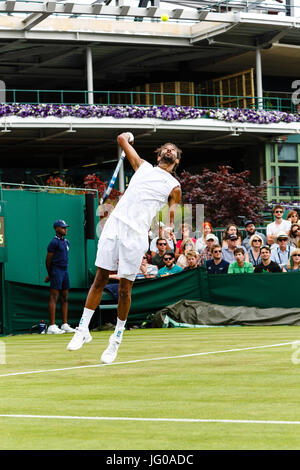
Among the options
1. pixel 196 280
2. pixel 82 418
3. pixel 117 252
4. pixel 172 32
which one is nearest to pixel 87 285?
pixel 196 280

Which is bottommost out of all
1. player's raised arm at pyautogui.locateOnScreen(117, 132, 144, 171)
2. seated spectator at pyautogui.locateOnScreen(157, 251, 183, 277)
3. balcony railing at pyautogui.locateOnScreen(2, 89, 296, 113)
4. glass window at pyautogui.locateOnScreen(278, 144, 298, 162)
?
seated spectator at pyautogui.locateOnScreen(157, 251, 183, 277)

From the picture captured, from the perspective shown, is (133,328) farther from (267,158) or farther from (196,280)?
(267,158)

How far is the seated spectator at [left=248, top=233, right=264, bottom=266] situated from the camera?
1881 centimetres

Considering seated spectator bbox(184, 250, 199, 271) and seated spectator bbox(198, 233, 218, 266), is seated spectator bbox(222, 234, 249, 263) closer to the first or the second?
seated spectator bbox(198, 233, 218, 266)

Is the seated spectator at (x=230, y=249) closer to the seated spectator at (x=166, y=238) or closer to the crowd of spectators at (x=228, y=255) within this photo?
the crowd of spectators at (x=228, y=255)

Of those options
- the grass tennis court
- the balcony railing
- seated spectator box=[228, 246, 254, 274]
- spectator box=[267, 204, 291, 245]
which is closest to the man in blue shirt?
seated spectator box=[228, 246, 254, 274]

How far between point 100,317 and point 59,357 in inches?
319

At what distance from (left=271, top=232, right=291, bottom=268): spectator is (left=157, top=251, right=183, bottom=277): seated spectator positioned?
1979 millimetres

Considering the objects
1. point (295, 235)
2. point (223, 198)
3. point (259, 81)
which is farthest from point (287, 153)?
point (295, 235)

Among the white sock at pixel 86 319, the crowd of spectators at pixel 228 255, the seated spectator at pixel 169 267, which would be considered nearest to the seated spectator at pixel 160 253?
the crowd of spectators at pixel 228 255

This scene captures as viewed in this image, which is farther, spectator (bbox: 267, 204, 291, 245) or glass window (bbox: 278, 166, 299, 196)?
glass window (bbox: 278, 166, 299, 196)

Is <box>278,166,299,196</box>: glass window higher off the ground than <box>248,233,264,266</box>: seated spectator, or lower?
higher

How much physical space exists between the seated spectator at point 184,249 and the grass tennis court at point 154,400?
333 inches

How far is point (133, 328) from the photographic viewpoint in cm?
1853
